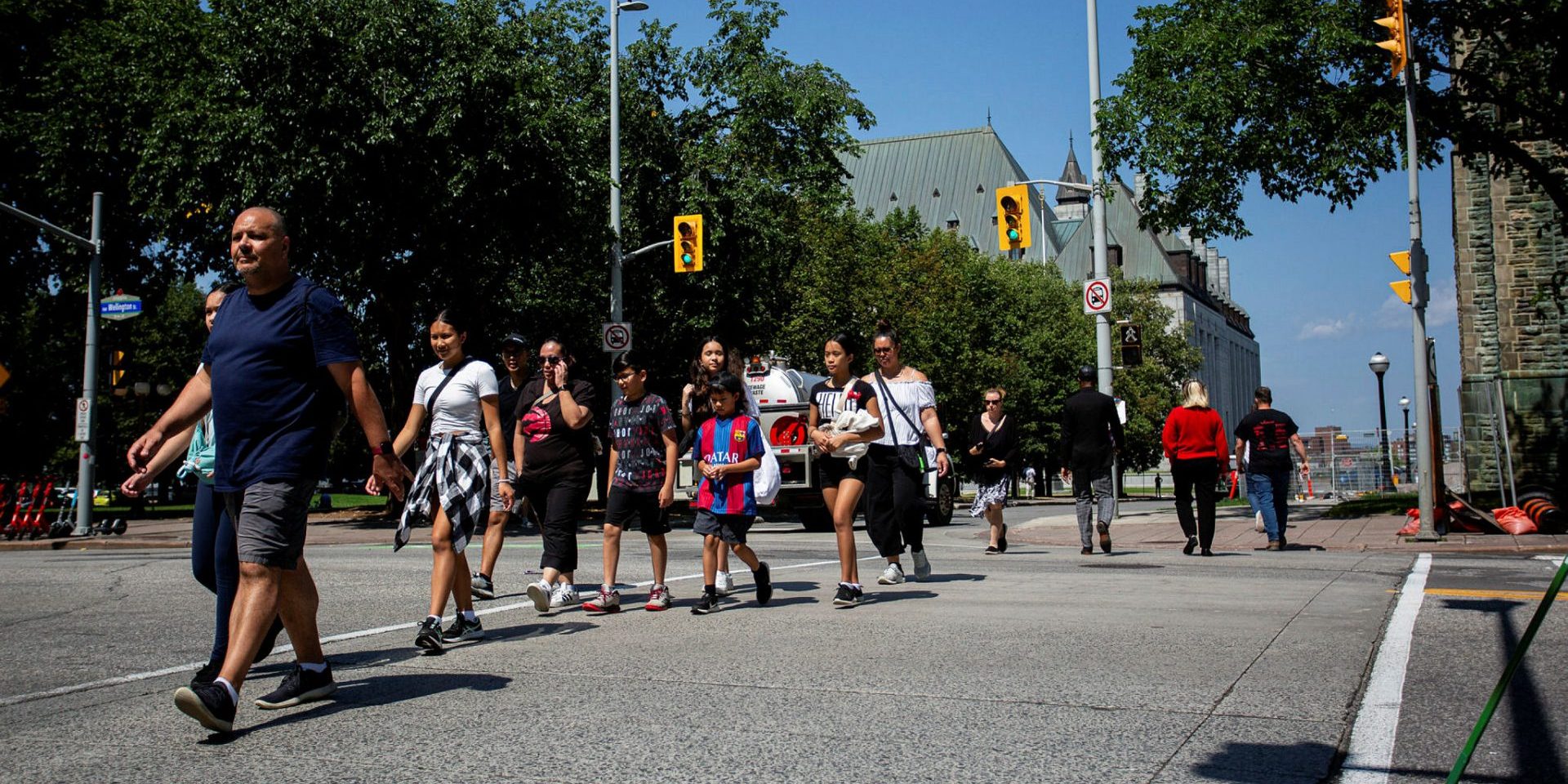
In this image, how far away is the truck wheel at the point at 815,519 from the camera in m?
21.9

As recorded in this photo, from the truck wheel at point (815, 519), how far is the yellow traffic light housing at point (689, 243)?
5678 mm

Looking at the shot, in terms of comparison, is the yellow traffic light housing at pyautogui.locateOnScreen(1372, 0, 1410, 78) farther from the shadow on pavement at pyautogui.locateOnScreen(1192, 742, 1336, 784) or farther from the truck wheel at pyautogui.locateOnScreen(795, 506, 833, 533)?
the shadow on pavement at pyautogui.locateOnScreen(1192, 742, 1336, 784)

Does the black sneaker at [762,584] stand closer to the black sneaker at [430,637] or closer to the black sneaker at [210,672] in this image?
the black sneaker at [430,637]

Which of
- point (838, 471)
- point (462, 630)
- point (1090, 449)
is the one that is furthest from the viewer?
point (1090, 449)

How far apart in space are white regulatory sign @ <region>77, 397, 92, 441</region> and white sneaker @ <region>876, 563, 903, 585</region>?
16823mm

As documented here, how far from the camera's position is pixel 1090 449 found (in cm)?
1364

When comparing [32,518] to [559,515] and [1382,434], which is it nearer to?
[559,515]

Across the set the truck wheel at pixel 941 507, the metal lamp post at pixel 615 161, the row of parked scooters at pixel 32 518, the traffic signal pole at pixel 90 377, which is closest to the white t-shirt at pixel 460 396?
the row of parked scooters at pixel 32 518

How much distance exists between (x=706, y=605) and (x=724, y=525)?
566mm

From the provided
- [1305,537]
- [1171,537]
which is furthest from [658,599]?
[1305,537]

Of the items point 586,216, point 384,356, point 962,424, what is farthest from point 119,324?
point 962,424

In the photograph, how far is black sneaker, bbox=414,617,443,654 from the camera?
6309mm

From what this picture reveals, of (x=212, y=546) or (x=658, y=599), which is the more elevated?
(x=212, y=546)

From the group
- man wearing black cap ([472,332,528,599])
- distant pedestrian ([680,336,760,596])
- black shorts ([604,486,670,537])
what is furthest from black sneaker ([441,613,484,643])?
distant pedestrian ([680,336,760,596])
